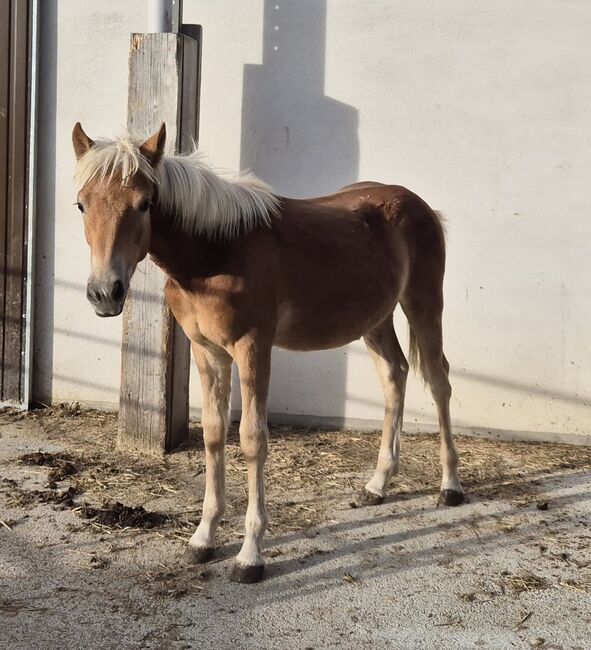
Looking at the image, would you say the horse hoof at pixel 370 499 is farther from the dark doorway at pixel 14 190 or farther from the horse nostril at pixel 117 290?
the dark doorway at pixel 14 190

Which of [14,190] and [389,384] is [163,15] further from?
[389,384]

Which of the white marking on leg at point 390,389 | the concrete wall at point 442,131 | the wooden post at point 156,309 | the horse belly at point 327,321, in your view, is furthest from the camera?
the concrete wall at point 442,131

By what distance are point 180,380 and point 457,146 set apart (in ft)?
7.99

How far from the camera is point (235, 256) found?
295 centimetres

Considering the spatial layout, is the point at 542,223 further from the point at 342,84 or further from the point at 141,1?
the point at 141,1

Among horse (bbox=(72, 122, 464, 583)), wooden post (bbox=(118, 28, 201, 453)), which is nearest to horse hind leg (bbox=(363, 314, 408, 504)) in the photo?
horse (bbox=(72, 122, 464, 583))

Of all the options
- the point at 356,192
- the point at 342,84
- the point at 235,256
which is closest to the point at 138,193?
the point at 235,256

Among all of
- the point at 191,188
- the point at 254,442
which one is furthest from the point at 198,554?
the point at 191,188

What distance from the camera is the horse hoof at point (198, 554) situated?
311 cm

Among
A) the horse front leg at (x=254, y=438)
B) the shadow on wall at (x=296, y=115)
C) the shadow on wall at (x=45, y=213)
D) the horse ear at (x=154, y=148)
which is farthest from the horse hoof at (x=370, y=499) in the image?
the shadow on wall at (x=45, y=213)

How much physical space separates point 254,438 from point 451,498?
4.54 feet

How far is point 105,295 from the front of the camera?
253 cm

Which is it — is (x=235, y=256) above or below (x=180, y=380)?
above

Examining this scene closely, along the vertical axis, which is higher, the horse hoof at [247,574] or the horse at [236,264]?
the horse at [236,264]
